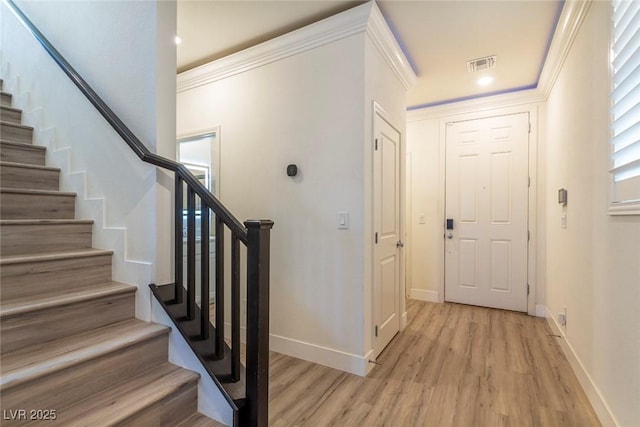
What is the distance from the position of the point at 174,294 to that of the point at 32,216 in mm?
1028

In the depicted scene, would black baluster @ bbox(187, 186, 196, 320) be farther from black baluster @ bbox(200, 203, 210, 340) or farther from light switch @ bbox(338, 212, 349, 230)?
light switch @ bbox(338, 212, 349, 230)

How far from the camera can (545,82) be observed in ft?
10.3

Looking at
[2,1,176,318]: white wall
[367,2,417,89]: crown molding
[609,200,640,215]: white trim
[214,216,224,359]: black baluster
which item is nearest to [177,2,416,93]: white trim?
[367,2,417,89]: crown molding

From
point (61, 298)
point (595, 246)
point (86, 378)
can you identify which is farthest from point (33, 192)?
point (595, 246)

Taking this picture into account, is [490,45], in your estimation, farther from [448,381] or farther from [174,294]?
[174,294]

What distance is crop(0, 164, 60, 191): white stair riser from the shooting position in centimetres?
184

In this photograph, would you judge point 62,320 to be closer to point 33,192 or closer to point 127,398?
point 127,398

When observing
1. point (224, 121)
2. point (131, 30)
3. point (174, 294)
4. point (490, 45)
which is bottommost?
point (174, 294)

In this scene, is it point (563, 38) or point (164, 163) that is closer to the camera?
point (164, 163)

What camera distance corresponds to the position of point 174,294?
1.66 metres

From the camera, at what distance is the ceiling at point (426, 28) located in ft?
7.20

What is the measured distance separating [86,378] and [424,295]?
148 inches

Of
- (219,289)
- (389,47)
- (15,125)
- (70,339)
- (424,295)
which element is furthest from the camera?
(424,295)

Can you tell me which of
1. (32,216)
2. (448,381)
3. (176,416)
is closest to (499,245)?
(448,381)
